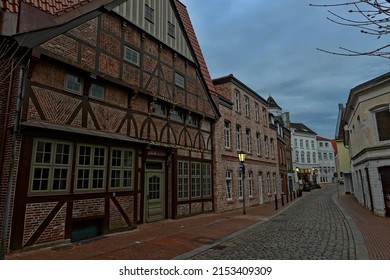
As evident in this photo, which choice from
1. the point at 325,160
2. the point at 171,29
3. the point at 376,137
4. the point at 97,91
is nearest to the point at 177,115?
the point at 171,29

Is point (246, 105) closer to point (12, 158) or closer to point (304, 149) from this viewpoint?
point (12, 158)

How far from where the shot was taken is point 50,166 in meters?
7.30

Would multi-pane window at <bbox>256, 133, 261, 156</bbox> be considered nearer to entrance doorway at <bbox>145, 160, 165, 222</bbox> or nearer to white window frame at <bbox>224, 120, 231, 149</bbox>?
white window frame at <bbox>224, 120, 231, 149</bbox>

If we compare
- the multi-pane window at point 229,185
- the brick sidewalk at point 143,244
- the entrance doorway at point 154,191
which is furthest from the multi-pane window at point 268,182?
Answer: the entrance doorway at point 154,191

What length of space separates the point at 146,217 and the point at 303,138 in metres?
58.5

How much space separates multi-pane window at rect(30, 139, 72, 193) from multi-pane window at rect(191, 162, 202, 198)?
719 cm

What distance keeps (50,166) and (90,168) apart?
1310mm

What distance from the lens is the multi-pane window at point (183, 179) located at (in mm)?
12812

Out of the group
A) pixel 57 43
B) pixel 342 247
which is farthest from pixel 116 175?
pixel 342 247

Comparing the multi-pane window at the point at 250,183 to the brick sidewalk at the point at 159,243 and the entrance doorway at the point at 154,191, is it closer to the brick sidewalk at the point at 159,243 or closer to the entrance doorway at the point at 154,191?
the brick sidewalk at the point at 159,243

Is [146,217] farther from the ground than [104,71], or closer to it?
closer to it

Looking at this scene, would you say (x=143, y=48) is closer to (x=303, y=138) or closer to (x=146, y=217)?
(x=146, y=217)

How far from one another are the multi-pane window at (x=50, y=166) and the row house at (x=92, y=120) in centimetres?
3

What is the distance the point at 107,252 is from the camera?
261 inches
